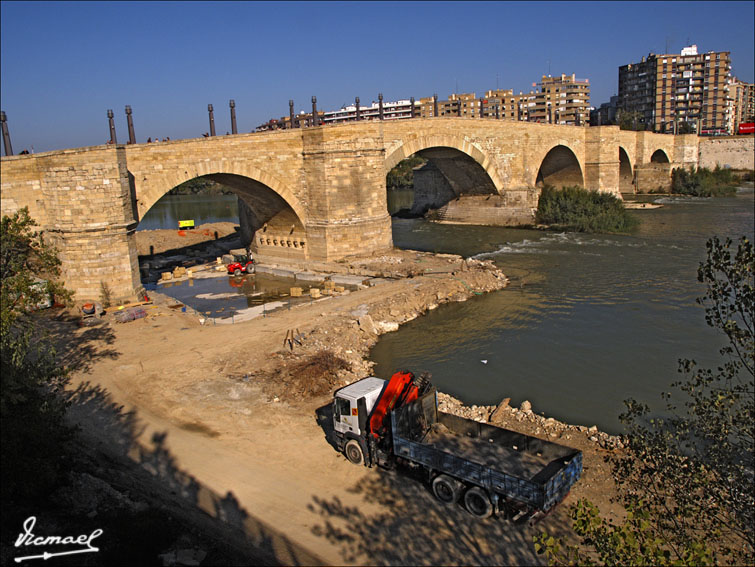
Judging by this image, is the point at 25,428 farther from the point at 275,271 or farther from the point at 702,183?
the point at 702,183

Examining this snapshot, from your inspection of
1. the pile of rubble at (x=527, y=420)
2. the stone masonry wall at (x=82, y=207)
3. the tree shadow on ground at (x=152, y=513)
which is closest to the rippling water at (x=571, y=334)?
the pile of rubble at (x=527, y=420)

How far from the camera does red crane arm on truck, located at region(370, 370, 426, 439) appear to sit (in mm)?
8805

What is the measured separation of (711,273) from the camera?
19.4 ft

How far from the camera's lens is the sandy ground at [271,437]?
7227 mm

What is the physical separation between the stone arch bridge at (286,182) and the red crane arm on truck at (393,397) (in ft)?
42.6

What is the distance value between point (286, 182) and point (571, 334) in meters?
13.4

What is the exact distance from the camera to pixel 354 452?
893 cm

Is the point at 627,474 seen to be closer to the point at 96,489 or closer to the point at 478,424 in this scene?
the point at 478,424

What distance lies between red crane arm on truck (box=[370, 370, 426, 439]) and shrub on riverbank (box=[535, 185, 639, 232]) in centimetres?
2851

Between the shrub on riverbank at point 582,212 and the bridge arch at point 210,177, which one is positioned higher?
the bridge arch at point 210,177

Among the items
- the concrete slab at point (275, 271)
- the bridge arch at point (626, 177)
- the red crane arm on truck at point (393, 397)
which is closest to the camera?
the red crane arm on truck at point (393, 397)

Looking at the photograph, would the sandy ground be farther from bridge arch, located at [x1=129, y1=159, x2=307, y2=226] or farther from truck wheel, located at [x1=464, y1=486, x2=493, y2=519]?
bridge arch, located at [x1=129, y1=159, x2=307, y2=226]

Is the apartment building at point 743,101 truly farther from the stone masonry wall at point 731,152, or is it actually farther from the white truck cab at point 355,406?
the white truck cab at point 355,406

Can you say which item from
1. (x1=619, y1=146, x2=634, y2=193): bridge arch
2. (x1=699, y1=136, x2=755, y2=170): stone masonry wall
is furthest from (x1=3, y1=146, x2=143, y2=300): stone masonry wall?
(x1=699, y1=136, x2=755, y2=170): stone masonry wall
